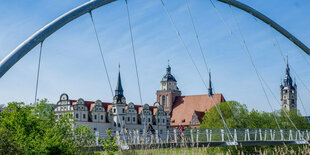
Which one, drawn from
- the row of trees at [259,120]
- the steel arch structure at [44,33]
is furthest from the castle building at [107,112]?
the steel arch structure at [44,33]

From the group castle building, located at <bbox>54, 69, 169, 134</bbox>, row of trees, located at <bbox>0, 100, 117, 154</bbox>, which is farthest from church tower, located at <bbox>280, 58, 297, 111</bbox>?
row of trees, located at <bbox>0, 100, 117, 154</bbox>

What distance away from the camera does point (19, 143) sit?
8.32 meters

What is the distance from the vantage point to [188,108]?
89188mm

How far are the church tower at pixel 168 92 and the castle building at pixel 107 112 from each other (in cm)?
1703

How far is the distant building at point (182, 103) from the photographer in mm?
84562

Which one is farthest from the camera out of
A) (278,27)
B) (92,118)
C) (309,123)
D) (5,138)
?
(92,118)

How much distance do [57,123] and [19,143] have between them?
1.70 meters

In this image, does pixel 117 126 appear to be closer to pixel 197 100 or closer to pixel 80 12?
pixel 197 100

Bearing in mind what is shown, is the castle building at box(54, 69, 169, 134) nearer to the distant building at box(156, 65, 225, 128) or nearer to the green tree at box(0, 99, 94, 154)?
the distant building at box(156, 65, 225, 128)

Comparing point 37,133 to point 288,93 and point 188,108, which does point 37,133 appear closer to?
point 188,108

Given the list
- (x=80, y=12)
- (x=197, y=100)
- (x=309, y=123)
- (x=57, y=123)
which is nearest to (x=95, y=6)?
(x=80, y=12)

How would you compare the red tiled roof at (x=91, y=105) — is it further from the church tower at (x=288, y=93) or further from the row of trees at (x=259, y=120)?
the church tower at (x=288, y=93)

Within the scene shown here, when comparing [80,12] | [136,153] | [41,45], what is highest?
[80,12]

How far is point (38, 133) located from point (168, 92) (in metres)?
86.8
